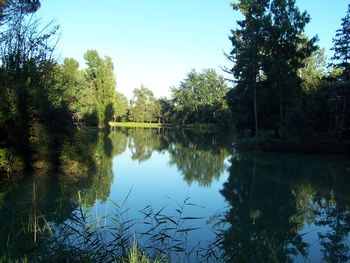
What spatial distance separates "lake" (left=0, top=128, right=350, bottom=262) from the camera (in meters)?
5.86

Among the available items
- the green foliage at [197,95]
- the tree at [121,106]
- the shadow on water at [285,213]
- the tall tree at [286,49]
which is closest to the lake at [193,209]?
the shadow on water at [285,213]

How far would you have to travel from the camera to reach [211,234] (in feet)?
24.1

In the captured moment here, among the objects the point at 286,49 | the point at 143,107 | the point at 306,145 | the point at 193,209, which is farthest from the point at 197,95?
the point at 193,209

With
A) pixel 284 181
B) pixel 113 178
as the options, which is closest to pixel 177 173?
pixel 113 178

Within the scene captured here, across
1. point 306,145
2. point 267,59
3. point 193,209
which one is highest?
point 267,59

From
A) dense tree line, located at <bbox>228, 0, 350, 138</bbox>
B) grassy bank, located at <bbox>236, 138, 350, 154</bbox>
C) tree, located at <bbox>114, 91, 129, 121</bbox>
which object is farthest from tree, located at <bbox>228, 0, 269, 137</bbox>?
tree, located at <bbox>114, 91, 129, 121</bbox>

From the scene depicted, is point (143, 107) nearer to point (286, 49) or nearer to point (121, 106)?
point (121, 106)

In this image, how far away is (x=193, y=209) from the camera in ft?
31.9

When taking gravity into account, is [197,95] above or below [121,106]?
above

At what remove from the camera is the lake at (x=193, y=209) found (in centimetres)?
586

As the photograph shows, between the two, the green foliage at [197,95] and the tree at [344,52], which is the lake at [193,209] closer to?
the tree at [344,52]

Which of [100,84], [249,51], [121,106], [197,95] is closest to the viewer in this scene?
[249,51]

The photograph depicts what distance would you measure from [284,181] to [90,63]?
52.0m

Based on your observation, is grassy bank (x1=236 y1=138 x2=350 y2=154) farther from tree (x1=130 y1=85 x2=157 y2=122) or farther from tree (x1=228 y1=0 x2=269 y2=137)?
tree (x1=130 y1=85 x2=157 y2=122)
